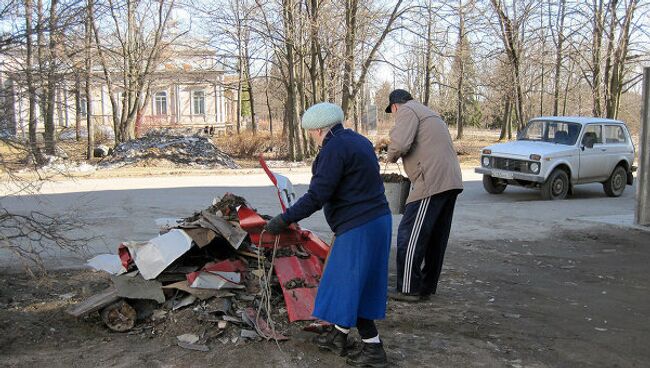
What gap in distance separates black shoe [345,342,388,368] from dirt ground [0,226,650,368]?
0.16 metres

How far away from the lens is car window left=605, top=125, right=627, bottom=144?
14.6m

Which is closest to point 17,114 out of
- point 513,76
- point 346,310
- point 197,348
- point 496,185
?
point 197,348

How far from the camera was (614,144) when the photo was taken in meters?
14.8

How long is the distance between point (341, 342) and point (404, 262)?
157cm

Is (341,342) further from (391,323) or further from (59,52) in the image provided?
(59,52)

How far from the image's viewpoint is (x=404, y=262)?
18.2 feet

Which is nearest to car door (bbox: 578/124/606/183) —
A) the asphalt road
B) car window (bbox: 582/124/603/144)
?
car window (bbox: 582/124/603/144)

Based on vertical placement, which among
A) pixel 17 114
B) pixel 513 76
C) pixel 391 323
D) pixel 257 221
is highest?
pixel 513 76

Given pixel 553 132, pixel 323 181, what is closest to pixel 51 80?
pixel 323 181

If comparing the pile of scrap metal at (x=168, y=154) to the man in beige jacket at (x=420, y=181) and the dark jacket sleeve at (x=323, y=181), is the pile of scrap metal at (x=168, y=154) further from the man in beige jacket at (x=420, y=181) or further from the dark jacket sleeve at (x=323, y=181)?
the dark jacket sleeve at (x=323, y=181)

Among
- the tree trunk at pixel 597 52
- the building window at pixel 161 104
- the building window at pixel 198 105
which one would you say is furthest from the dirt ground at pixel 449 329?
the building window at pixel 161 104

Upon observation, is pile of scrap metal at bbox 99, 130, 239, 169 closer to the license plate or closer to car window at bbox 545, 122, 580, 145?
the license plate

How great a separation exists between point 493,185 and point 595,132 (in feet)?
8.83

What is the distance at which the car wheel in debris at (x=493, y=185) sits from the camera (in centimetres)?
1436
